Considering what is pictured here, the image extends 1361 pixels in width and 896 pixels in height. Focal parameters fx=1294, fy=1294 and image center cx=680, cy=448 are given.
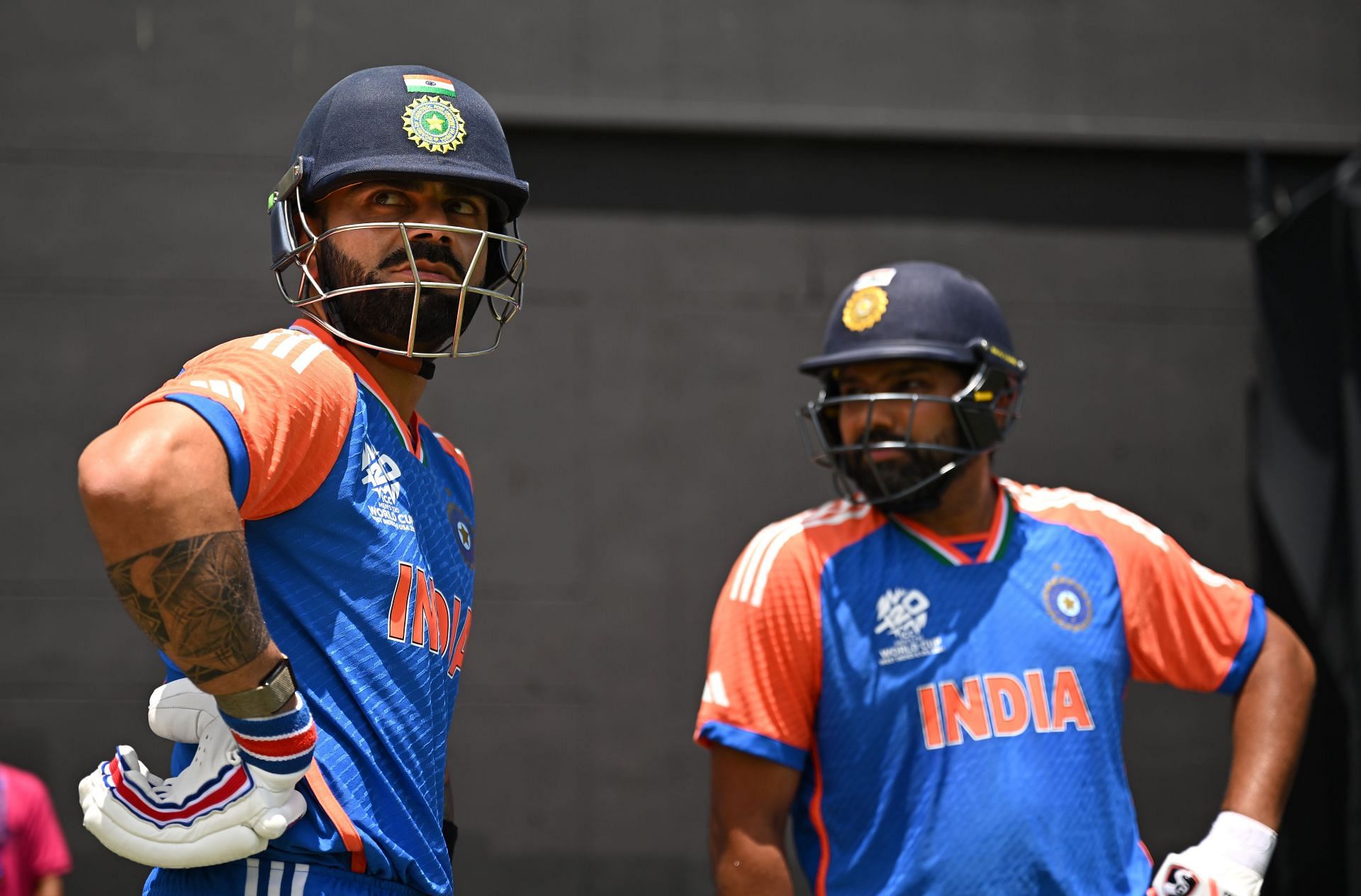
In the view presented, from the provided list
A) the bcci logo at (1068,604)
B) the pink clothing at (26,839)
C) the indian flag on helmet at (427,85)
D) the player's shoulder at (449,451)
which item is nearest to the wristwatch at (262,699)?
the player's shoulder at (449,451)

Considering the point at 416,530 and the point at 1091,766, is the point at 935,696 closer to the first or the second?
the point at 1091,766

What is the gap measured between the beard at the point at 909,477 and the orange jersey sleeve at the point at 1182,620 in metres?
0.40

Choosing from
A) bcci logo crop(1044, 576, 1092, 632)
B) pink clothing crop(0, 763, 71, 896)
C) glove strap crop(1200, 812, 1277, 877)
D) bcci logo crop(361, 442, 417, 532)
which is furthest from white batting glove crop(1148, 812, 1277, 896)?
pink clothing crop(0, 763, 71, 896)

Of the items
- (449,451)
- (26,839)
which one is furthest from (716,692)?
(26,839)

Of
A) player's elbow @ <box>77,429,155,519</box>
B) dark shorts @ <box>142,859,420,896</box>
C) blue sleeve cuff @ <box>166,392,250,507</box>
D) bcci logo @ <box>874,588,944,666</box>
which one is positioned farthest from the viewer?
bcci logo @ <box>874,588,944,666</box>

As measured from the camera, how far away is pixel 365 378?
2029 mm

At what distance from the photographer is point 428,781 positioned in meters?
1.98

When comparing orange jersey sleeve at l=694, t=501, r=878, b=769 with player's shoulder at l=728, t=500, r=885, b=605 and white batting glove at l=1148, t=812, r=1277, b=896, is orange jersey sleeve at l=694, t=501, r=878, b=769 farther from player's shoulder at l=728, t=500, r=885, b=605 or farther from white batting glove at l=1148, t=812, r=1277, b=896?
white batting glove at l=1148, t=812, r=1277, b=896

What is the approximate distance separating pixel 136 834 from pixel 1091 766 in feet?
6.36

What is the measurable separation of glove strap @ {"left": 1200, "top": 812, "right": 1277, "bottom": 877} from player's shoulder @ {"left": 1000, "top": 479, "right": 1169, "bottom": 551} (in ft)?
2.08

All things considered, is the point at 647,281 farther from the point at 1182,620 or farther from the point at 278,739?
the point at 278,739

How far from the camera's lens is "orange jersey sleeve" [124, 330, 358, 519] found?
158 centimetres

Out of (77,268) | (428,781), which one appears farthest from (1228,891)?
Answer: (77,268)

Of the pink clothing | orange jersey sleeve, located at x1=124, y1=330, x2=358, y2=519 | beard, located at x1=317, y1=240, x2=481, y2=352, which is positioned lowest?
the pink clothing
